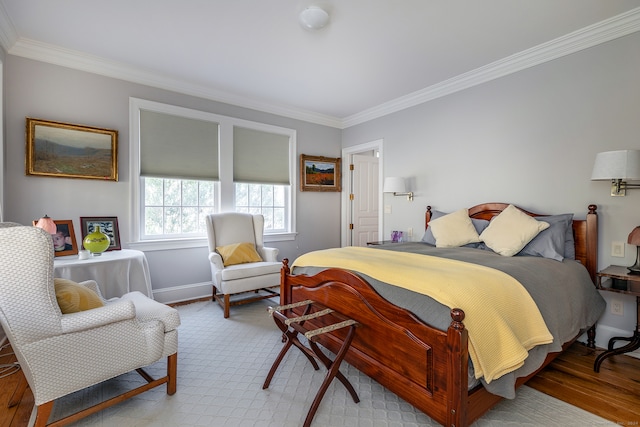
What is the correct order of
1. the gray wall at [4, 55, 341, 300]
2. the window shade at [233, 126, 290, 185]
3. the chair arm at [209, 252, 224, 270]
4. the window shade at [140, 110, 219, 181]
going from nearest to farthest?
the gray wall at [4, 55, 341, 300]
the chair arm at [209, 252, 224, 270]
the window shade at [140, 110, 219, 181]
the window shade at [233, 126, 290, 185]

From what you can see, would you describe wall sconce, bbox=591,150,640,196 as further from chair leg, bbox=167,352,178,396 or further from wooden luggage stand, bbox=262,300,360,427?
chair leg, bbox=167,352,178,396

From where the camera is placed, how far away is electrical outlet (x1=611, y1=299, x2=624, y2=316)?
248 cm

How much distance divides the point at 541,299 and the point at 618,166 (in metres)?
1.32

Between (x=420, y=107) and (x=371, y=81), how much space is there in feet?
2.78

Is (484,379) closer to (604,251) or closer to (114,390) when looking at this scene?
(604,251)

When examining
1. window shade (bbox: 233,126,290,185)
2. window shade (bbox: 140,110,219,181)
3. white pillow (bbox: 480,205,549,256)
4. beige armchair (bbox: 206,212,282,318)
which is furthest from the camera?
window shade (bbox: 233,126,290,185)

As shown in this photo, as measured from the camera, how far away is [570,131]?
8.93 feet

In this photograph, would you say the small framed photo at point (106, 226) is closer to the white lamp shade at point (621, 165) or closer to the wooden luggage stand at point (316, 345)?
the wooden luggage stand at point (316, 345)

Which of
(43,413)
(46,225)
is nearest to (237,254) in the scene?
(46,225)

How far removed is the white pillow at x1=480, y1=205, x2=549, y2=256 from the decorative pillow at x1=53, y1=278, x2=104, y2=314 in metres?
3.03

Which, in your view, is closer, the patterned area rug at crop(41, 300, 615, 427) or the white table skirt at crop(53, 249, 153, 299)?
the patterned area rug at crop(41, 300, 615, 427)

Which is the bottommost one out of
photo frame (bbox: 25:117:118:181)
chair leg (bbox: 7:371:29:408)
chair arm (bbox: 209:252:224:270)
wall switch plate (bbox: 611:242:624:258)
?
chair leg (bbox: 7:371:29:408)

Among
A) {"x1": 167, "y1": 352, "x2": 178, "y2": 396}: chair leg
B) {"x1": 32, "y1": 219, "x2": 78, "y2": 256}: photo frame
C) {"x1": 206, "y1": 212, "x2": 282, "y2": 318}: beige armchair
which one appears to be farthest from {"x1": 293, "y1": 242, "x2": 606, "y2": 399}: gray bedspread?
{"x1": 32, "y1": 219, "x2": 78, "y2": 256}: photo frame

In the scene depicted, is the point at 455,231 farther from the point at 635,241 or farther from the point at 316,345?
the point at 316,345
